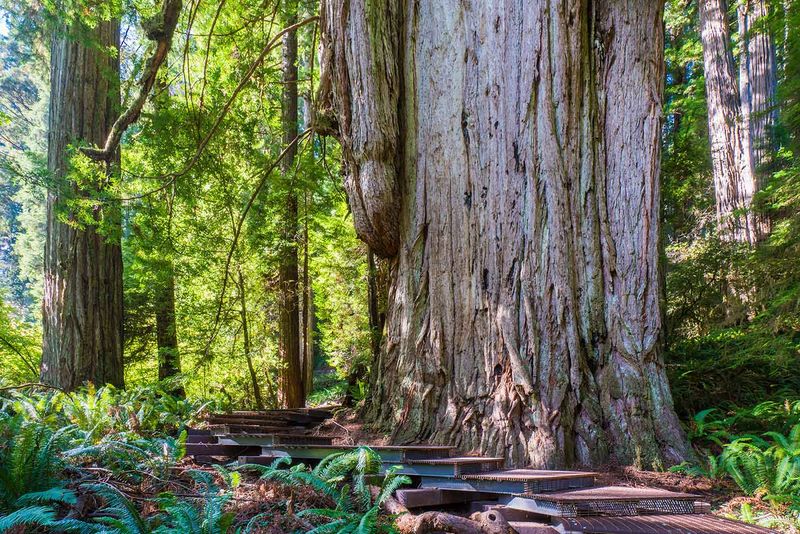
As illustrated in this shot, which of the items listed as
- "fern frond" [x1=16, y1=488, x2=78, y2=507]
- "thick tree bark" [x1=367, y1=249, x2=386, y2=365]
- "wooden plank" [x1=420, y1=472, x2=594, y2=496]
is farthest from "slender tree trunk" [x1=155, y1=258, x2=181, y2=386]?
"wooden plank" [x1=420, y1=472, x2=594, y2=496]

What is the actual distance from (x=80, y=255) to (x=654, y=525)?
8525mm

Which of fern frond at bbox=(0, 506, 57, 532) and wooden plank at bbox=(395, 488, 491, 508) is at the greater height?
fern frond at bbox=(0, 506, 57, 532)

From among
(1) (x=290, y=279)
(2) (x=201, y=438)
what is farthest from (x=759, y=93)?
(2) (x=201, y=438)

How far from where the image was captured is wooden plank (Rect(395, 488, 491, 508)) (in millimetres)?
3434

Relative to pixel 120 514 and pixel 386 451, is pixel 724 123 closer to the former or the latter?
pixel 386 451

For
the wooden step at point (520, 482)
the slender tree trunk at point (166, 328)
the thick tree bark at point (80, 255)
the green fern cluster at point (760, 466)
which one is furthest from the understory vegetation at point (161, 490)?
the slender tree trunk at point (166, 328)

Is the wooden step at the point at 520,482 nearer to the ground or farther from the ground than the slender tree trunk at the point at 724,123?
nearer to the ground

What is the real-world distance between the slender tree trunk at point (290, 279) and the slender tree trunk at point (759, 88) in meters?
9.45

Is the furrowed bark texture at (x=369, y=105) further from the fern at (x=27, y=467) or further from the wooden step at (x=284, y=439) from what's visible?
the fern at (x=27, y=467)

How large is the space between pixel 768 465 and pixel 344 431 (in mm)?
3685

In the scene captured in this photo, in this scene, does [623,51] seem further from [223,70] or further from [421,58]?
[223,70]

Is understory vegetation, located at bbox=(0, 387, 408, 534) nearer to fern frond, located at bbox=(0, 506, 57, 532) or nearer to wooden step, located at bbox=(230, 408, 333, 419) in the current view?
fern frond, located at bbox=(0, 506, 57, 532)

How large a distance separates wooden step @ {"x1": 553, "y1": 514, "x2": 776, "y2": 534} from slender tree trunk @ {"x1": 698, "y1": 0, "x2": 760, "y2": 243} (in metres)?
10.7

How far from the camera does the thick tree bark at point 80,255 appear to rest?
8.19 metres
